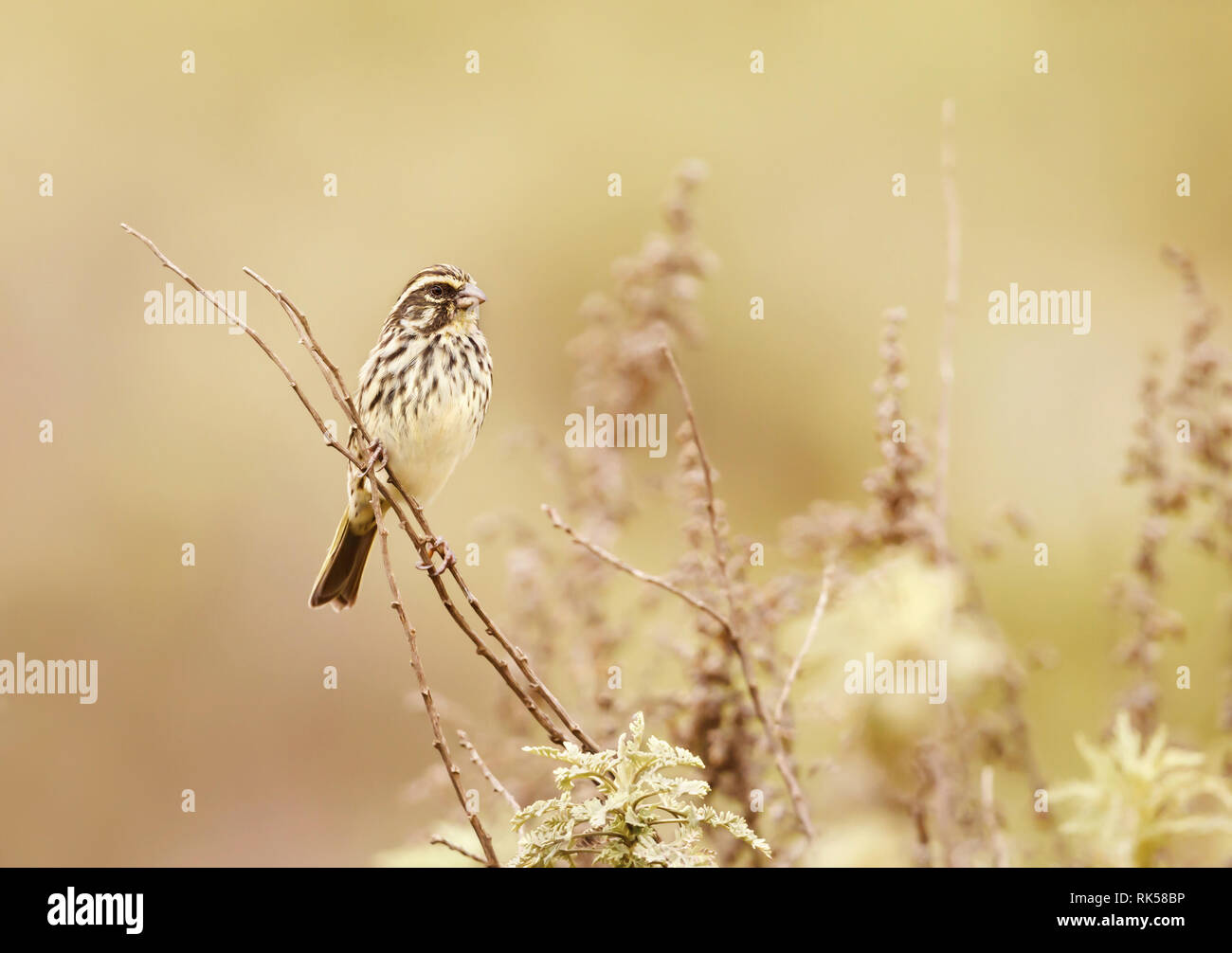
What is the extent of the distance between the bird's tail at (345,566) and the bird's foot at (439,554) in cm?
78

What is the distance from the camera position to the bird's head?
3.74m

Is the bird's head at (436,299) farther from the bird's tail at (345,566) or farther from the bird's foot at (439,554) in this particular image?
the bird's foot at (439,554)

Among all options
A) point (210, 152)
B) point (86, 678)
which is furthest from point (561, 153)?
point (86, 678)

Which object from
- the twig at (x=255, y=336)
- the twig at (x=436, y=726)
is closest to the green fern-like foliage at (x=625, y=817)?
the twig at (x=436, y=726)

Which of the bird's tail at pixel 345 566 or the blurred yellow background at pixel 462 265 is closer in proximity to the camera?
the bird's tail at pixel 345 566

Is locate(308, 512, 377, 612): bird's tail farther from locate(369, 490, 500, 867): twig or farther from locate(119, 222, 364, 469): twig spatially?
locate(369, 490, 500, 867): twig

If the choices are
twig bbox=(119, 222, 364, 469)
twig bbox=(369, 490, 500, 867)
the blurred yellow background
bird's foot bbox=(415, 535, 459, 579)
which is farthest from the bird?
twig bbox=(369, 490, 500, 867)

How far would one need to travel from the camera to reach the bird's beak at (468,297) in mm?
3686

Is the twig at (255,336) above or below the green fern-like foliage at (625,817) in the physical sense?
above

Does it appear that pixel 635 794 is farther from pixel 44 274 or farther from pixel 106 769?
pixel 44 274

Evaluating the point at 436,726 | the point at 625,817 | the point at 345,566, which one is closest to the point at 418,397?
the point at 345,566

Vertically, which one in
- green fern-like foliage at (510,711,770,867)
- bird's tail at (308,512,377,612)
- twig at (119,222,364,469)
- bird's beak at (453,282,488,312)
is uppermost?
bird's beak at (453,282,488,312)

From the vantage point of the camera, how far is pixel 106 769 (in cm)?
567

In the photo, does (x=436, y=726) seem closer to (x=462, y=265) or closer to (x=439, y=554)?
(x=439, y=554)
